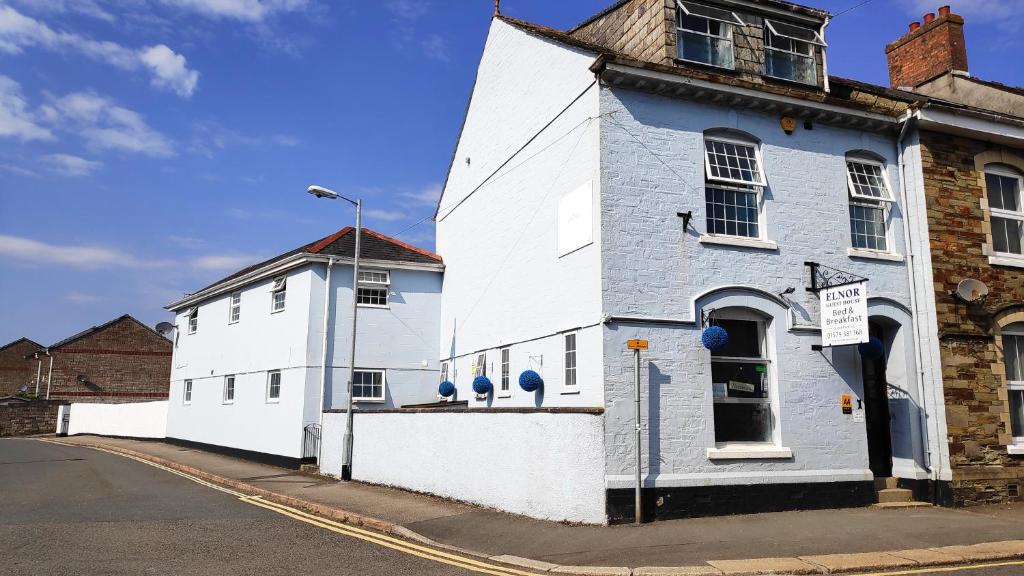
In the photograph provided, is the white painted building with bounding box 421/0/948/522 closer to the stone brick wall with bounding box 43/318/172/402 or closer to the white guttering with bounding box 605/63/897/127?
the white guttering with bounding box 605/63/897/127

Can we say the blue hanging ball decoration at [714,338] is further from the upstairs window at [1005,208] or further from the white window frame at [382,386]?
the white window frame at [382,386]

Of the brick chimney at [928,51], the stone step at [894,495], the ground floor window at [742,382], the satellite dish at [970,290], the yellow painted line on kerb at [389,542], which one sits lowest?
the yellow painted line on kerb at [389,542]

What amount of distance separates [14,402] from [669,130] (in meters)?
46.5

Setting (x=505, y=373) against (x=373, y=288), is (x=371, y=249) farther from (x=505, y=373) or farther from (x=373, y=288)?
(x=505, y=373)

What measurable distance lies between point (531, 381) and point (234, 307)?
1572 centimetres

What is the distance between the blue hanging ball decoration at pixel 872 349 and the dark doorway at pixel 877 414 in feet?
2.42

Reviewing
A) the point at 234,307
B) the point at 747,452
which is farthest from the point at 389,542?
the point at 234,307

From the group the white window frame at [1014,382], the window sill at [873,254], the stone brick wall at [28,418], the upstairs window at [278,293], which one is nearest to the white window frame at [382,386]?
the upstairs window at [278,293]

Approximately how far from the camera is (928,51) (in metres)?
18.2

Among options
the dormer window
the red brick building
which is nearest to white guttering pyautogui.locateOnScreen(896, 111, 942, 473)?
the dormer window

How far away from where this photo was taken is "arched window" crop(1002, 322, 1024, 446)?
13586mm

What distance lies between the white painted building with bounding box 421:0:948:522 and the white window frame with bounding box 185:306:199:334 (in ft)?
62.0

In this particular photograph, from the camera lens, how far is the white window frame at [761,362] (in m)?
12.0

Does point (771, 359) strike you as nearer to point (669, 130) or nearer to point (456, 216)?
point (669, 130)
